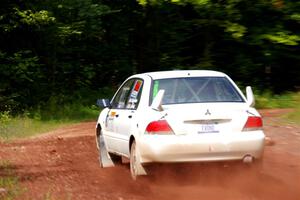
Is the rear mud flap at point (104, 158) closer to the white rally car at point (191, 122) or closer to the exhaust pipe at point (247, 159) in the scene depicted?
the white rally car at point (191, 122)

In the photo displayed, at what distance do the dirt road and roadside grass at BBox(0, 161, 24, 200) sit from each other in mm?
113

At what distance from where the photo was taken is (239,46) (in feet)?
87.6

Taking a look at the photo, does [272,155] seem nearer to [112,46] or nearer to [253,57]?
[253,57]

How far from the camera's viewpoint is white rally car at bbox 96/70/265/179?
8445 millimetres

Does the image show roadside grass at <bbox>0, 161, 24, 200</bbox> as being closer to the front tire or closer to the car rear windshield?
the front tire

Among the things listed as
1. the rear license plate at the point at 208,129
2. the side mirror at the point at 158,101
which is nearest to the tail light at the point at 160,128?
the side mirror at the point at 158,101

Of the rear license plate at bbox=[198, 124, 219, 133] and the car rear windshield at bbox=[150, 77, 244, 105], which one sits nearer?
the rear license plate at bbox=[198, 124, 219, 133]

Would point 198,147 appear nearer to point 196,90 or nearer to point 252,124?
point 252,124

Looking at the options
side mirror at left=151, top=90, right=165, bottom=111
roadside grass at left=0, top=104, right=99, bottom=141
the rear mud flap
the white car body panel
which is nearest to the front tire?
the rear mud flap

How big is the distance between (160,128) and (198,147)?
1.82ft

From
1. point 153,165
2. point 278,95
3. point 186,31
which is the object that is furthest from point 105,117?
point 186,31

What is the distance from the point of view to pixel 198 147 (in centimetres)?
840

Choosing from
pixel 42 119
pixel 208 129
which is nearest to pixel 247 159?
pixel 208 129

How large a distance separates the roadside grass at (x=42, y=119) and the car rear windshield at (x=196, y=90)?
32.7ft
